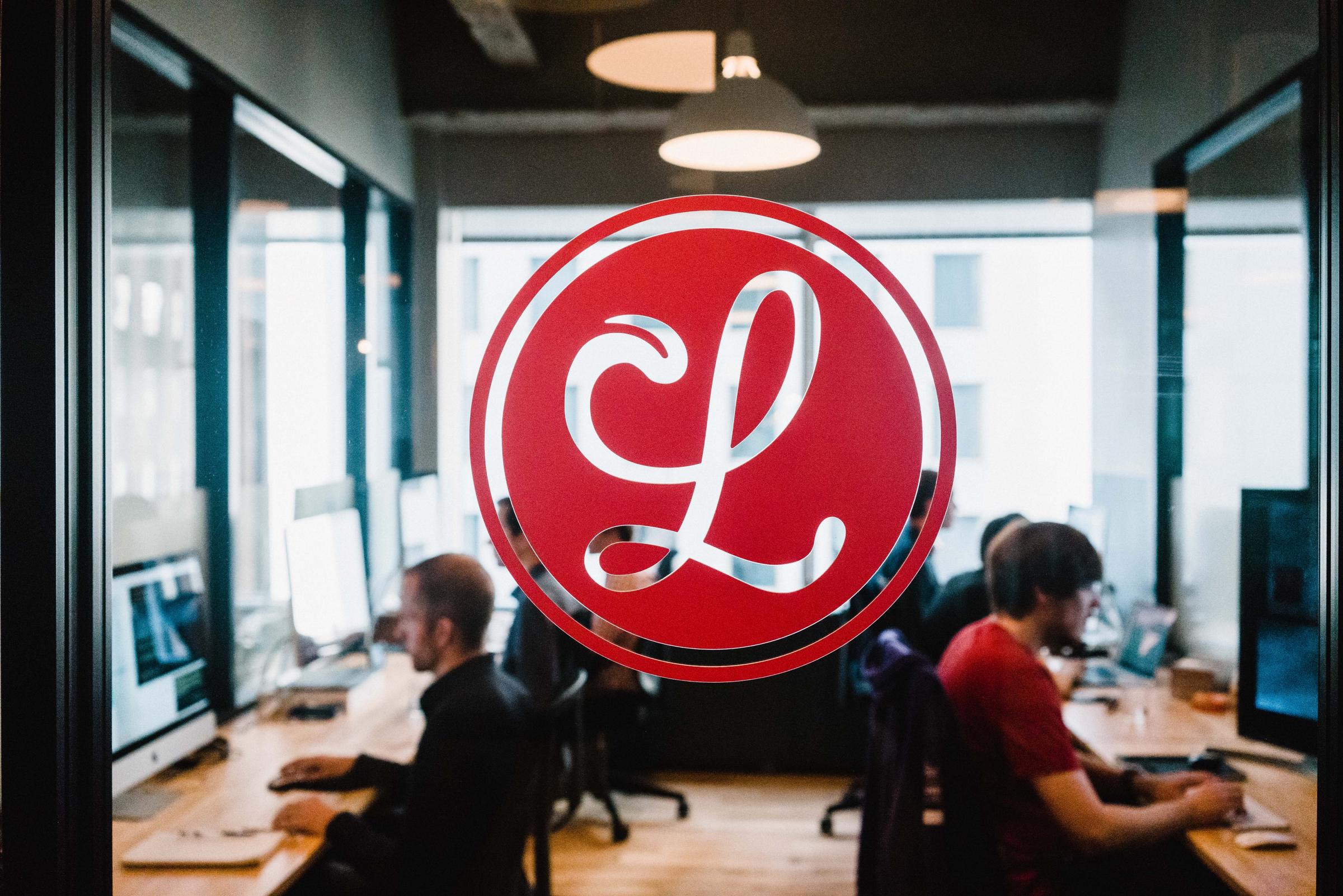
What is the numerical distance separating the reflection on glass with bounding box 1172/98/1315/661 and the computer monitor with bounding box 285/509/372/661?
176cm

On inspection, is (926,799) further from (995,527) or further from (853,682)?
(995,527)

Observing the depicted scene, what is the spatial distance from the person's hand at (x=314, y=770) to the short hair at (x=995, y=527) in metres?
1.44

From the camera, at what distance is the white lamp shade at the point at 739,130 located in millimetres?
1726

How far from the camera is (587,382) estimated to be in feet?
5.52

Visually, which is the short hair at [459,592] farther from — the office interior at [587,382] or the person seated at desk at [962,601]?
the person seated at desk at [962,601]

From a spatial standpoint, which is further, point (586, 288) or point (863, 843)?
point (863, 843)

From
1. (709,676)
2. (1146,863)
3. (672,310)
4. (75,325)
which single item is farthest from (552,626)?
(1146,863)

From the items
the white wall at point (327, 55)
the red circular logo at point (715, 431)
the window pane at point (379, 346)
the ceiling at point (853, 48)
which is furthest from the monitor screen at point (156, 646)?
the ceiling at point (853, 48)

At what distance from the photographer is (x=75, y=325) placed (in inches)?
59.0

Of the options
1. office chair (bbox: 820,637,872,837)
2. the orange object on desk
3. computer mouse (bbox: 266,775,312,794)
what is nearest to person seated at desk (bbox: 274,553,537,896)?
computer mouse (bbox: 266,775,312,794)

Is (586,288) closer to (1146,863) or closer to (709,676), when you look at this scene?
(709,676)

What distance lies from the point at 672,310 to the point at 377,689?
1.19 metres

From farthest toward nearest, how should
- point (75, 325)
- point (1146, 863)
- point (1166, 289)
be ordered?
point (1166, 289), point (1146, 863), point (75, 325)

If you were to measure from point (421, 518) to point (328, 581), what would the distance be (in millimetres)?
411
